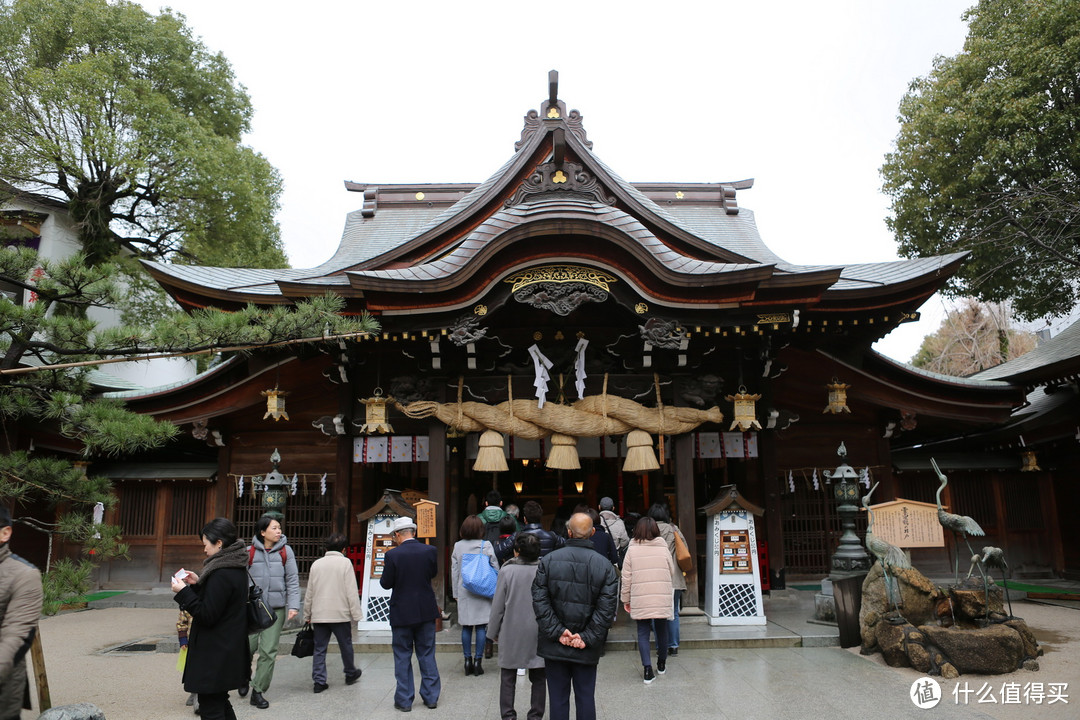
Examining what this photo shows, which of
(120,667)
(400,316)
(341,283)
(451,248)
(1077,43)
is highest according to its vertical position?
(1077,43)

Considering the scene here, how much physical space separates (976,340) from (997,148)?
55.0 feet

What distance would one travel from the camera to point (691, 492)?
30.5 feet

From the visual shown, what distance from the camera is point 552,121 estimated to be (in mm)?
12141

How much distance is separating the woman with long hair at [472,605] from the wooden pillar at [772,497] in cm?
572

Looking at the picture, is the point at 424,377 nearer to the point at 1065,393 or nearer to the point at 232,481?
the point at 232,481

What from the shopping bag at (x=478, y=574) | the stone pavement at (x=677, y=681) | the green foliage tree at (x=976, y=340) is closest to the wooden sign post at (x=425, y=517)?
→ the stone pavement at (x=677, y=681)

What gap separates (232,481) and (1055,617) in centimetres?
1300

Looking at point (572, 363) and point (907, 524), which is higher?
point (572, 363)

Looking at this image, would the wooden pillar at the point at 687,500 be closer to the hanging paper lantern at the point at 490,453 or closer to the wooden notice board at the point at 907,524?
the wooden notice board at the point at 907,524

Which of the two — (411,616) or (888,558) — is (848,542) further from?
(411,616)

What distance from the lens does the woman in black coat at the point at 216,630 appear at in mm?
4090

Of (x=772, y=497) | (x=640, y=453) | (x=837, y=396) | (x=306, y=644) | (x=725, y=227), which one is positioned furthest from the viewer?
(x=725, y=227)

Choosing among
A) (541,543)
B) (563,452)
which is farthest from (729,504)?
(541,543)

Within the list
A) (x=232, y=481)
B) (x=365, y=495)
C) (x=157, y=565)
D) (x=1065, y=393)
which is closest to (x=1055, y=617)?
(x=1065, y=393)
